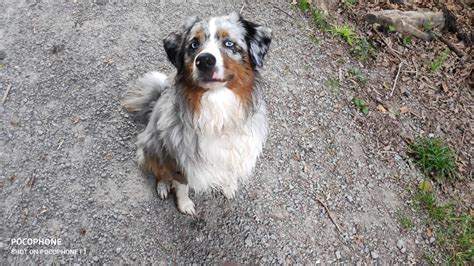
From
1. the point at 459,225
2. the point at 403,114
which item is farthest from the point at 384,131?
the point at 459,225

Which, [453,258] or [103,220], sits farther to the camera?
[453,258]

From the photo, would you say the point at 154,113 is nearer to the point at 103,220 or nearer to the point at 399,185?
the point at 103,220

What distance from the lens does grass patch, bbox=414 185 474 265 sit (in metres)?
3.94

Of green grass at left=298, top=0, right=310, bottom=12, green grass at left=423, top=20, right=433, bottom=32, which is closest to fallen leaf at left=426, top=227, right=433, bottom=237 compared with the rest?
green grass at left=423, top=20, right=433, bottom=32

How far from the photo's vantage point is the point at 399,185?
432 cm

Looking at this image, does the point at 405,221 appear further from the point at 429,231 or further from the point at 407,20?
the point at 407,20

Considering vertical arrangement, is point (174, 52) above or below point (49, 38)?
above

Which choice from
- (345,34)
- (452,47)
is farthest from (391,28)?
(452,47)

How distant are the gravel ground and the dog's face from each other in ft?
4.52

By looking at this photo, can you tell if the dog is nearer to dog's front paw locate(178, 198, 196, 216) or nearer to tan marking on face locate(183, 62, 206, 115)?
tan marking on face locate(183, 62, 206, 115)

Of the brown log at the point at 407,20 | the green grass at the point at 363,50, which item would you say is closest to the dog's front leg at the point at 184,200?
the green grass at the point at 363,50

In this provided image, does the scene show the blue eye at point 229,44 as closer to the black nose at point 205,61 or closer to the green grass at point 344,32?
the black nose at point 205,61

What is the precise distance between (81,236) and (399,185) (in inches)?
122

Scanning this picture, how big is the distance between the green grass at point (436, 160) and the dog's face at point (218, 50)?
96.2 inches
